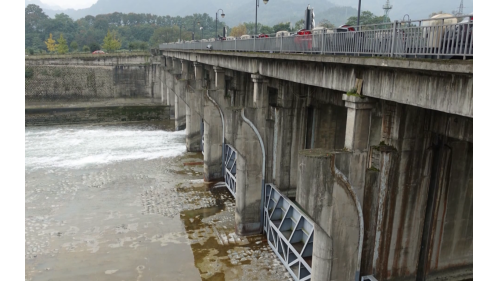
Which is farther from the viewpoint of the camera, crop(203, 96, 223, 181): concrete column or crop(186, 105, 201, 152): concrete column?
crop(186, 105, 201, 152): concrete column

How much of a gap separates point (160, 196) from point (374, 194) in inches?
598

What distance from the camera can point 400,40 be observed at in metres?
8.24

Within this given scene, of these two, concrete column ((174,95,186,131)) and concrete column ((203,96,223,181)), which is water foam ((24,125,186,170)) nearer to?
concrete column ((174,95,186,131))

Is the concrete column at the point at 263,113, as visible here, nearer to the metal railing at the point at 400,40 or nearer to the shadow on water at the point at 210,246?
the metal railing at the point at 400,40

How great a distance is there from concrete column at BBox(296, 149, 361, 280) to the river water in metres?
4.12

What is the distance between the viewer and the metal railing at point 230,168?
2277 centimetres

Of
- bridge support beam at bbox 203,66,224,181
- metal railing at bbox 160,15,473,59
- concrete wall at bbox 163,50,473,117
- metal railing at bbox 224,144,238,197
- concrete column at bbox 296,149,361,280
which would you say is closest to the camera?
metal railing at bbox 160,15,473,59

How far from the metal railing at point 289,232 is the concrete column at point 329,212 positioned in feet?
7.40

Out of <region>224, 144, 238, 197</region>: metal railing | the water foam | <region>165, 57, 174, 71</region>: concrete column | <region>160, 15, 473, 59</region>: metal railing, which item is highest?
<region>165, 57, 174, 71</region>: concrete column

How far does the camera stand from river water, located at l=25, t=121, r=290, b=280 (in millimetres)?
15023

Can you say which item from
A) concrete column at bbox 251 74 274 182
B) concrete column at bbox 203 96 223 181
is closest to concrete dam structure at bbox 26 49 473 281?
concrete column at bbox 251 74 274 182

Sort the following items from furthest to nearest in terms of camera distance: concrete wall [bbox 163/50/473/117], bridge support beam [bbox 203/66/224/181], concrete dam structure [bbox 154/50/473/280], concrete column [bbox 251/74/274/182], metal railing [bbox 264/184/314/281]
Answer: bridge support beam [bbox 203/66/224/181] → concrete column [bbox 251/74/274/182] → metal railing [bbox 264/184/314/281] → concrete dam structure [bbox 154/50/473/280] → concrete wall [bbox 163/50/473/117]

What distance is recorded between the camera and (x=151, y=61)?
60.2m

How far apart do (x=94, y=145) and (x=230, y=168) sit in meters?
18.3
